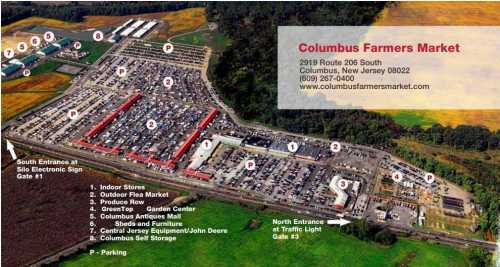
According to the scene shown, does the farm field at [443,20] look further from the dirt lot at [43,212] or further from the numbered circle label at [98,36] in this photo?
the numbered circle label at [98,36]

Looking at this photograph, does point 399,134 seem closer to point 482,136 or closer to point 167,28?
point 482,136

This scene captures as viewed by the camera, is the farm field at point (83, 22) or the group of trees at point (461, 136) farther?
the farm field at point (83, 22)

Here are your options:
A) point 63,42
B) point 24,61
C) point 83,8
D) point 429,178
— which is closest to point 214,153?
point 429,178

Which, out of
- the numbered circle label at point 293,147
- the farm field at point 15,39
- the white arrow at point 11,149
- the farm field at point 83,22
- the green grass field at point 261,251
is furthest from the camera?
the farm field at point 83,22

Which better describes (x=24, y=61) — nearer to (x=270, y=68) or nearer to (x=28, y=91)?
(x=28, y=91)

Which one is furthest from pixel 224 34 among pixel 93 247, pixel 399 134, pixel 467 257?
pixel 467 257

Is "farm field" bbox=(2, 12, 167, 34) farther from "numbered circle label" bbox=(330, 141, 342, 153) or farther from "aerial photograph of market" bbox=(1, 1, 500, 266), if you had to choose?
"numbered circle label" bbox=(330, 141, 342, 153)

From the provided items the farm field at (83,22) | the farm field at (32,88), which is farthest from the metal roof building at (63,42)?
the farm field at (32,88)
